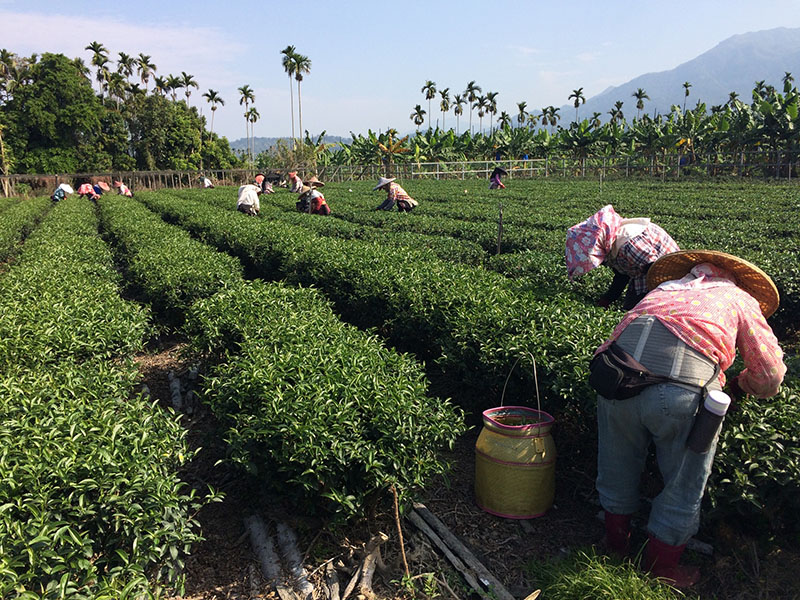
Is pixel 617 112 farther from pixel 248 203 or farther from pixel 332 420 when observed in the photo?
pixel 332 420

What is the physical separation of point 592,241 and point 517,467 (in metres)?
2.31

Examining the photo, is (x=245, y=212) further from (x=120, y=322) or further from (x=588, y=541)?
(x=588, y=541)

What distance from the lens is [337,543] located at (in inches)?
136

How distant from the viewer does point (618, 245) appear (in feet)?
16.5

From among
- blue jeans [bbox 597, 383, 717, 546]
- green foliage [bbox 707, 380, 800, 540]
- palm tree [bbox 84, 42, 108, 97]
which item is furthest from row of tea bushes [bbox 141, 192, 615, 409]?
palm tree [bbox 84, 42, 108, 97]

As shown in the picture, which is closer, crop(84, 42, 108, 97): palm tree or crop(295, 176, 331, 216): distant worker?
crop(295, 176, 331, 216): distant worker

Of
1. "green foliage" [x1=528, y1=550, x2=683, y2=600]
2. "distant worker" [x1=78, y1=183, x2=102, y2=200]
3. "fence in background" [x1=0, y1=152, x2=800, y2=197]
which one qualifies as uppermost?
"fence in background" [x1=0, y1=152, x2=800, y2=197]

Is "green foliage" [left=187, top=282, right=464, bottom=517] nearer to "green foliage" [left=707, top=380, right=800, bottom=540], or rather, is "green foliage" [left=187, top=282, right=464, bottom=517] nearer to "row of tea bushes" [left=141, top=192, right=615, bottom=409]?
"row of tea bushes" [left=141, top=192, right=615, bottom=409]

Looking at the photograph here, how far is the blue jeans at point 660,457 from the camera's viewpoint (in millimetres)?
2736

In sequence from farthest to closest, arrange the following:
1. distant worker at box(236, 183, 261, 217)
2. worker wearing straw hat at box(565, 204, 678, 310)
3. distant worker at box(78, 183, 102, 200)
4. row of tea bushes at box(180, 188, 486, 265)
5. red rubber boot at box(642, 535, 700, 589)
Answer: distant worker at box(78, 183, 102, 200), distant worker at box(236, 183, 261, 217), row of tea bushes at box(180, 188, 486, 265), worker wearing straw hat at box(565, 204, 678, 310), red rubber boot at box(642, 535, 700, 589)

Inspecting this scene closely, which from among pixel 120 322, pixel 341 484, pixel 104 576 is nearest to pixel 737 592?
pixel 341 484

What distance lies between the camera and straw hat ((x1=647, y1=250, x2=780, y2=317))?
3.06 metres

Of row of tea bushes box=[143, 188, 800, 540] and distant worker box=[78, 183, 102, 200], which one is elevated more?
distant worker box=[78, 183, 102, 200]

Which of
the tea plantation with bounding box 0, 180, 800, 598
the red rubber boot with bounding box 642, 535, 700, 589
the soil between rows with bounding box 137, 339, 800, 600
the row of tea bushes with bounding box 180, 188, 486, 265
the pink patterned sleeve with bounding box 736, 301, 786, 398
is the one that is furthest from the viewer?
the row of tea bushes with bounding box 180, 188, 486, 265
